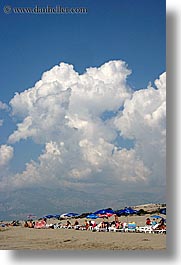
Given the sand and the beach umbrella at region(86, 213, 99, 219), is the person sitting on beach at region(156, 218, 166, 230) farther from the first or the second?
the beach umbrella at region(86, 213, 99, 219)

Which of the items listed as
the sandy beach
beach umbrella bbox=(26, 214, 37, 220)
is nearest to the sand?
the sandy beach

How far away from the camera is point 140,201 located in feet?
22.9

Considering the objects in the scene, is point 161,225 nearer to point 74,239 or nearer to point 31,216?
point 74,239

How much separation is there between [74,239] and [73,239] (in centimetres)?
1

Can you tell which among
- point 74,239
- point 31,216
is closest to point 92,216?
point 74,239

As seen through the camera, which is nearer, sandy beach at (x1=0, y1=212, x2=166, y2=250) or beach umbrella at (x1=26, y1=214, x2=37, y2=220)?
sandy beach at (x1=0, y1=212, x2=166, y2=250)

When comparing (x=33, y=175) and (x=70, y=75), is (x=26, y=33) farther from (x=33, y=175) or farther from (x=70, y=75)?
(x=33, y=175)

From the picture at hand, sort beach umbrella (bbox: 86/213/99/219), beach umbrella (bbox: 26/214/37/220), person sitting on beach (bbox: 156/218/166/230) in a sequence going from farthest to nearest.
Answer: beach umbrella (bbox: 26/214/37/220) < beach umbrella (bbox: 86/213/99/219) < person sitting on beach (bbox: 156/218/166/230)

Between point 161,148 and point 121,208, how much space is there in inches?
30.6

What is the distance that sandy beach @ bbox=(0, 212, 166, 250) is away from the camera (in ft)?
22.8

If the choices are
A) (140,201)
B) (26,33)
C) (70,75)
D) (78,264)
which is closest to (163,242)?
(140,201)

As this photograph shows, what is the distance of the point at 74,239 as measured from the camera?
702cm

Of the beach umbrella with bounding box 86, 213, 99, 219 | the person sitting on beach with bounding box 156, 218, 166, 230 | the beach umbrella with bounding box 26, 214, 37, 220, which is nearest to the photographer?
the person sitting on beach with bounding box 156, 218, 166, 230

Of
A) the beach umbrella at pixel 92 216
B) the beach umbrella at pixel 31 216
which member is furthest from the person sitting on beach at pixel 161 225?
the beach umbrella at pixel 31 216
